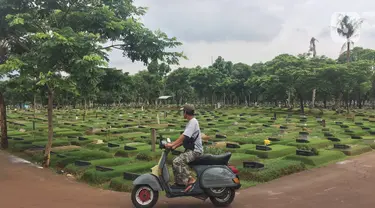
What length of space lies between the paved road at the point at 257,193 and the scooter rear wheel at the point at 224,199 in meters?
0.18

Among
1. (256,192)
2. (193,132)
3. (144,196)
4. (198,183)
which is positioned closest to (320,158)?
(256,192)

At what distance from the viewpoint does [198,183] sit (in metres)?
6.29

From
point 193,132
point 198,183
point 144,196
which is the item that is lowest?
point 144,196

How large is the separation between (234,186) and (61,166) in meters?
7.54

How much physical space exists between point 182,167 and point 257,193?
2.31 meters

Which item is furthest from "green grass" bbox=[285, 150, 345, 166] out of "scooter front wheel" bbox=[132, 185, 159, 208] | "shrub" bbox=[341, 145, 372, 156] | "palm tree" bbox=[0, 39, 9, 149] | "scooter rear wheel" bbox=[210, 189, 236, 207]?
"palm tree" bbox=[0, 39, 9, 149]

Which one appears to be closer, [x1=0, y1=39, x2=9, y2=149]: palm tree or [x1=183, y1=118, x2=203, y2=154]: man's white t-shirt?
[x1=183, y1=118, x2=203, y2=154]: man's white t-shirt

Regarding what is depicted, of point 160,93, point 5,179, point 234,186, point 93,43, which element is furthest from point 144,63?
point 160,93

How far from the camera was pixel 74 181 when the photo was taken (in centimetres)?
966

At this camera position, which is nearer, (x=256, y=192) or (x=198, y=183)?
(x=198, y=183)

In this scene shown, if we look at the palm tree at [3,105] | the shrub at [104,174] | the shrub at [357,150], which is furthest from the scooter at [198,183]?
the palm tree at [3,105]

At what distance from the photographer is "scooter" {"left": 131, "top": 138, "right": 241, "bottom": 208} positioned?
6.26 meters

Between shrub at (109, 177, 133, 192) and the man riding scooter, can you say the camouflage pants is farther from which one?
shrub at (109, 177, 133, 192)

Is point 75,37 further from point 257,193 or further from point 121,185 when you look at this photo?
point 257,193
